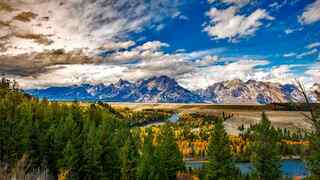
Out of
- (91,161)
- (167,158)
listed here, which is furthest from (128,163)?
(167,158)

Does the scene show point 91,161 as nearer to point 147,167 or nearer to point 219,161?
point 147,167

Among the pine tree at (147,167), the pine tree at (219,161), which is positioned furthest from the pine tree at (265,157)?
the pine tree at (147,167)

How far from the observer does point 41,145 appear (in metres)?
107

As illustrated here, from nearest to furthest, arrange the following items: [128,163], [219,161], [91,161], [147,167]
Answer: [219,161], [147,167], [91,161], [128,163]

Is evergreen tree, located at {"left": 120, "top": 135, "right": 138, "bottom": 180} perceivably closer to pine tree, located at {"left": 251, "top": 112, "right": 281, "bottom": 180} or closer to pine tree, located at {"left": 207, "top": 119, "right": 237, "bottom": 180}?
pine tree, located at {"left": 207, "top": 119, "right": 237, "bottom": 180}

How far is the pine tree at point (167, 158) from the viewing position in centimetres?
10050

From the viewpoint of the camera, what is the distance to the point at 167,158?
102375mm

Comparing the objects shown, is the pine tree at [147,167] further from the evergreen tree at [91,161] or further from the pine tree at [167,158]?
the evergreen tree at [91,161]

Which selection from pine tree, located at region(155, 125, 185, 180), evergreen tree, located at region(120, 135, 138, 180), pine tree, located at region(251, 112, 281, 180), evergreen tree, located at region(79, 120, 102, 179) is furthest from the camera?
evergreen tree, located at region(120, 135, 138, 180)

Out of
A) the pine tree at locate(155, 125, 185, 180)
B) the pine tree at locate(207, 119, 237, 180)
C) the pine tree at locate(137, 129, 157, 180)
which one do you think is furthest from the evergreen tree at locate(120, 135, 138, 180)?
the pine tree at locate(207, 119, 237, 180)

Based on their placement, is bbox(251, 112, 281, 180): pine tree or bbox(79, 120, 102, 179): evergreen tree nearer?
bbox(251, 112, 281, 180): pine tree

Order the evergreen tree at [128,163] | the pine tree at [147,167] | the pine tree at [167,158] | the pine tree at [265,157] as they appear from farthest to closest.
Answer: the evergreen tree at [128,163] < the pine tree at [167,158] < the pine tree at [147,167] < the pine tree at [265,157]

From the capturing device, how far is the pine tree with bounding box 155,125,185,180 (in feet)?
330

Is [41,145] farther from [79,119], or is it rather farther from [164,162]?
[79,119]
